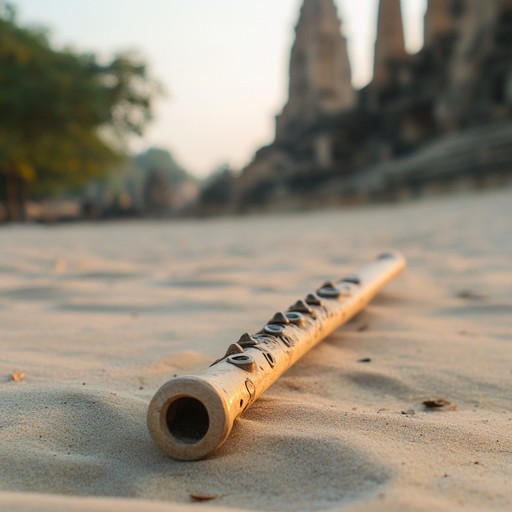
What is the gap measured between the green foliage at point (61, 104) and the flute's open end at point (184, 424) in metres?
14.8

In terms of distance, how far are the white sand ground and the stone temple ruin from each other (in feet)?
28.7

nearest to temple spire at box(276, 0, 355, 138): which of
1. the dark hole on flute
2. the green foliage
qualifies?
the green foliage

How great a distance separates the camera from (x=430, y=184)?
39.2ft

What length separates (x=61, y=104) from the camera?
15375mm

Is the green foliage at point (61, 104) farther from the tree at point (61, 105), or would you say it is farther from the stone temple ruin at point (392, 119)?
Answer: the stone temple ruin at point (392, 119)

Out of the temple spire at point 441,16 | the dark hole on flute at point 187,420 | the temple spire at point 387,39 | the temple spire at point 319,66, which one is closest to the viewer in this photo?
the dark hole on flute at point 187,420

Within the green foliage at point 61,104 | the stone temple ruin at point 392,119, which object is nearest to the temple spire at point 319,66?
the stone temple ruin at point 392,119

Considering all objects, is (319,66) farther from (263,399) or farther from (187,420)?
(187,420)

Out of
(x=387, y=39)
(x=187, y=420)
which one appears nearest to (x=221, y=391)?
(x=187, y=420)

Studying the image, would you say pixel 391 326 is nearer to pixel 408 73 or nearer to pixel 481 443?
pixel 481 443

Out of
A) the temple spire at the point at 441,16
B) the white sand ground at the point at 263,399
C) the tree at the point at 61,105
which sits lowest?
the white sand ground at the point at 263,399

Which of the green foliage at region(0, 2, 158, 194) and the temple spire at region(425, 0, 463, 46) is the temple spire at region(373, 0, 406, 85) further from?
the green foliage at region(0, 2, 158, 194)

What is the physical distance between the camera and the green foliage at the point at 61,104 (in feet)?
49.8

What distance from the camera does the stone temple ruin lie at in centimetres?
1248
